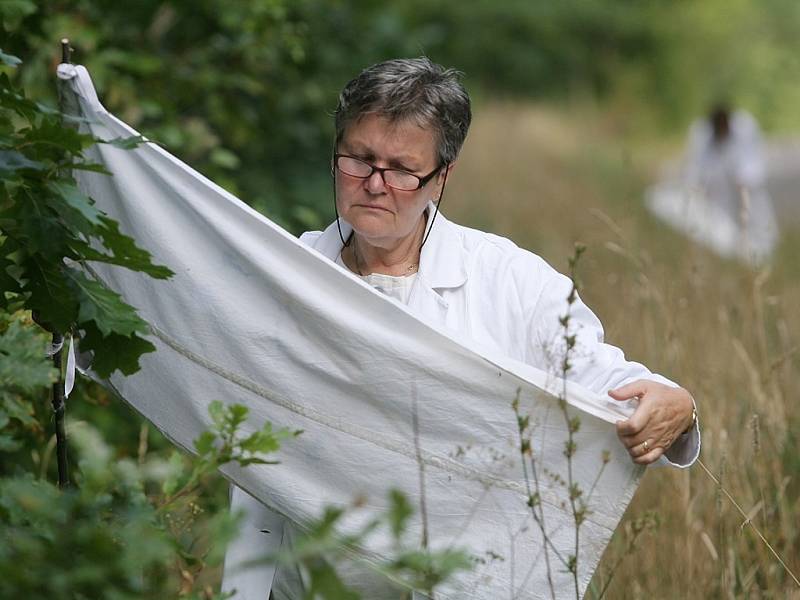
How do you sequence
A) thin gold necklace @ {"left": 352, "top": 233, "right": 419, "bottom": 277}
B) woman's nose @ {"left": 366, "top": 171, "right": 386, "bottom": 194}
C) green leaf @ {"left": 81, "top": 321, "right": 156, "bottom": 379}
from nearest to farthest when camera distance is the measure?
green leaf @ {"left": 81, "top": 321, "right": 156, "bottom": 379} < woman's nose @ {"left": 366, "top": 171, "right": 386, "bottom": 194} < thin gold necklace @ {"left": 352, "top": 233, "right": 419, "bottom": 277}

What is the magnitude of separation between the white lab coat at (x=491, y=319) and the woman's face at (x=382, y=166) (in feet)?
0.49

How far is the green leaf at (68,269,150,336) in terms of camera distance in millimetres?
1966

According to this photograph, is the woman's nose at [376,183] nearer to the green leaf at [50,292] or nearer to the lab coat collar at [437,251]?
the lab coat collar at [437,251]

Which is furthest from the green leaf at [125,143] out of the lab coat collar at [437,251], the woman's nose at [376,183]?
the lab coat collar at [437,251]

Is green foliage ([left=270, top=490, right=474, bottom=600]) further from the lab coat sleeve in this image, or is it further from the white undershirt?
the white undershirt

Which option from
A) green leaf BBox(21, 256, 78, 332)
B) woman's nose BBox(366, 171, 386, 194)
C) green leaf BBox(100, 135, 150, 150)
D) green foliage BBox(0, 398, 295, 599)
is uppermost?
woman's nose BBox(366, 171, 386, 194)

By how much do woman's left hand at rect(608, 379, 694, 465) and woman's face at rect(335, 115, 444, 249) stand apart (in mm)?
582

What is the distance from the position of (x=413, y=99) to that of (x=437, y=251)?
33 centimetres

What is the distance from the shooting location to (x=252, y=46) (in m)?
5.33

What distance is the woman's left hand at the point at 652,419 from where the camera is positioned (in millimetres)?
2221

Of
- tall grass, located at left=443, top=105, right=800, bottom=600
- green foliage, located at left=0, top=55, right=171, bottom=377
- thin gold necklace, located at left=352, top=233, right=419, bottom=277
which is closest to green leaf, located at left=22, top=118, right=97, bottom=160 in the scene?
green foliage, located at left=0, top=55, right=171, bottom=377

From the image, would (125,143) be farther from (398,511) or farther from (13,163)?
(398,511)

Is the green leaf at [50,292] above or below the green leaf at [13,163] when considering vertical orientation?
below

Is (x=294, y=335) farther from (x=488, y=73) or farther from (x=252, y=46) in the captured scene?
(x=488, y=73)
